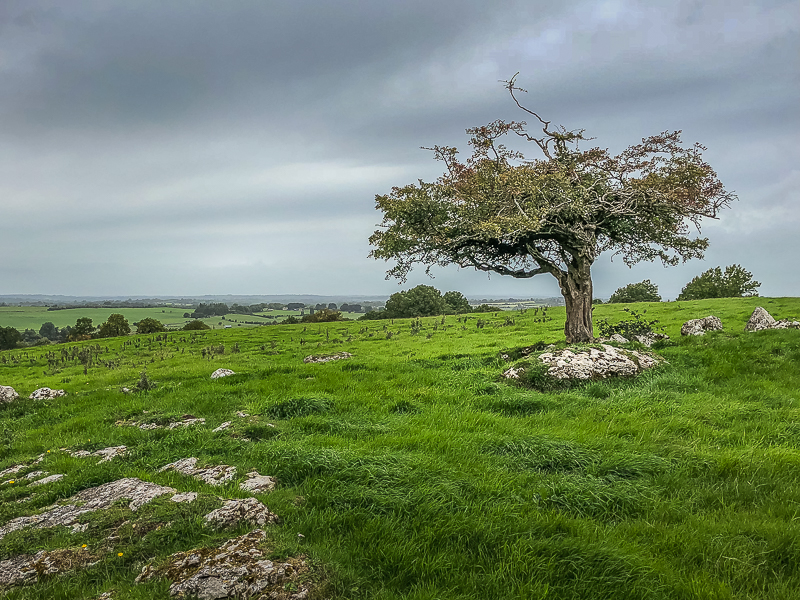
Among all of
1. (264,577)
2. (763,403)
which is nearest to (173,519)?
(264,577)

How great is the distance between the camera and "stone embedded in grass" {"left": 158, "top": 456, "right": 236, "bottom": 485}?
6.30 metres

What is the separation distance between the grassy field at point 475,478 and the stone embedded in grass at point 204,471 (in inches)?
10.1

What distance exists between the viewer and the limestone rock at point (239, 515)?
480cm

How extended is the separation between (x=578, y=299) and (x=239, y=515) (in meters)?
15.3

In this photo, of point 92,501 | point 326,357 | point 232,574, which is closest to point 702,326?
point 326,357

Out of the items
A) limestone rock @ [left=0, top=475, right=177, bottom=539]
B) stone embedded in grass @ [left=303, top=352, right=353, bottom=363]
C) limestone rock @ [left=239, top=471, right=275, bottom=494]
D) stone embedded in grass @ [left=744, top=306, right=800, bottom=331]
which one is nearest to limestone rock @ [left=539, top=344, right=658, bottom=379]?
limestone rock @ [left=239, top=471, right=275, bottom=494]

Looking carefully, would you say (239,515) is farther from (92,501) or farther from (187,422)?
(187,422)

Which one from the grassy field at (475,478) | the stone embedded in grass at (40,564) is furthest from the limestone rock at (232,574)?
the stone embedded in grass at (40,564)

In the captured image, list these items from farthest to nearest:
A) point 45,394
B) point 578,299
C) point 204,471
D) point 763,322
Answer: point 763,322, point 578,299, point 45,394, point 204,471

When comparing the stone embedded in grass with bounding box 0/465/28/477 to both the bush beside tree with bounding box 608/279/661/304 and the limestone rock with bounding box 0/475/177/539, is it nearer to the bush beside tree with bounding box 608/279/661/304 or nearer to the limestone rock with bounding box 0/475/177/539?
the limestone rock with bounding box 0/475/177/539

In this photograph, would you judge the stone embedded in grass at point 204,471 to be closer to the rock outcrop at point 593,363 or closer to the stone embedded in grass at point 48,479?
the stone embedded in grass at point 48,479

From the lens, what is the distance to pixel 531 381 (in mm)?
11969

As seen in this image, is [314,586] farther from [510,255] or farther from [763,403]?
[510,255]

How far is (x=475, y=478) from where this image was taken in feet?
19.5
